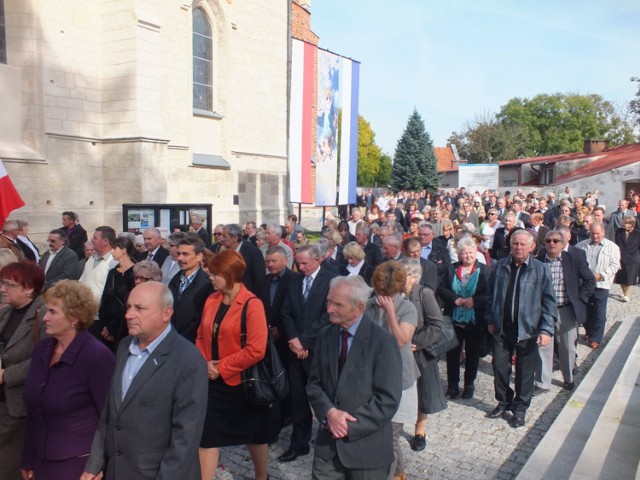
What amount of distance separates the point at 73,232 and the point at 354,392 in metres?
8.93

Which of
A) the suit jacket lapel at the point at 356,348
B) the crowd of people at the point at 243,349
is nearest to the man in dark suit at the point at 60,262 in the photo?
the crowd of people at the point at 243,349

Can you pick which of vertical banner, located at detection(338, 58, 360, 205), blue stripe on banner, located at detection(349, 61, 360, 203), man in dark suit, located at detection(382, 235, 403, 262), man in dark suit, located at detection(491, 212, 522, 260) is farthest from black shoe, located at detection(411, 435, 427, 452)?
blue stripe on banner, located at detection(349, 61, 360, 203)

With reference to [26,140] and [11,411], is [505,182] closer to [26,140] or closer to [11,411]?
[26,140]

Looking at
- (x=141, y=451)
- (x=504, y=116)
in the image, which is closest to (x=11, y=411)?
(x=141, y=451)

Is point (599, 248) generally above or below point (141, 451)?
above

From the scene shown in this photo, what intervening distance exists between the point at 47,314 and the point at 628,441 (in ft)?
15.0

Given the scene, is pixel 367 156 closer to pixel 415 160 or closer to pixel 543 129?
pixel 543 129

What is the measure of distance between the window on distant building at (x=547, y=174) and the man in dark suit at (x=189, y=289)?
40.7 metres

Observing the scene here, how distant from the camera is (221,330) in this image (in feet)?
13.2

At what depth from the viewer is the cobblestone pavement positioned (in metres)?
4.66

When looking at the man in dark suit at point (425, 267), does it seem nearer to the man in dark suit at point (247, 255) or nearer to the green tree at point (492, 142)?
the man in dark suit at point (247, 255)

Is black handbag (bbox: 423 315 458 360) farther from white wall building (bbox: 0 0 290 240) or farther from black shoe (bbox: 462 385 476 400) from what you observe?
white wall building (bbox: 0 0 290 240)

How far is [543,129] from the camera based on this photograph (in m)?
68.1

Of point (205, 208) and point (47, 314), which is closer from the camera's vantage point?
point (47, 314)
